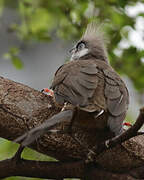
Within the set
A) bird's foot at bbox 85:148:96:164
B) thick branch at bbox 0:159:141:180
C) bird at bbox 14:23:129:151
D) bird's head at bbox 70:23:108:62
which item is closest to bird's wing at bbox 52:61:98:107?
bird at bbox 14:23:129:151

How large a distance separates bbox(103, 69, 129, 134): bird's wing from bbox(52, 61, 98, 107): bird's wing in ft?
0.35

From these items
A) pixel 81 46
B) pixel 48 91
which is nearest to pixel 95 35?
pixel 81 46

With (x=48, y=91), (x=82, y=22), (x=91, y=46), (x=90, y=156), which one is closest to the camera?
(x=90, y=156)

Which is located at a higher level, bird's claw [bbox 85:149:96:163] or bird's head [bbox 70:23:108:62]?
bird's head [bbox 70:23:108:62]

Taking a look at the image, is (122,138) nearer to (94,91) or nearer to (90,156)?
(90,156)

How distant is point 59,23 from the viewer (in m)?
4.94

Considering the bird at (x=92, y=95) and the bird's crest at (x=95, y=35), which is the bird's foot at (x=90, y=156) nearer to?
the bird at (x=92, y=95)

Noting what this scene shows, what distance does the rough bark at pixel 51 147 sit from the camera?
2656mm

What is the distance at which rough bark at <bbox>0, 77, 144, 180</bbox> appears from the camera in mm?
2656

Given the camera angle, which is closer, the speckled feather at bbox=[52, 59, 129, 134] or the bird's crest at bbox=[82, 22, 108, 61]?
the speckled feather at bbox=[52, 59, 129, 134]

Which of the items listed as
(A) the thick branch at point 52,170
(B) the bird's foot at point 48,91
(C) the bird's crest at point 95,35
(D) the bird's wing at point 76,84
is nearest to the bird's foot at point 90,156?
(A) the thick branch at point 52,170

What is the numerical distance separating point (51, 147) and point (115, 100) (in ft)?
1.80

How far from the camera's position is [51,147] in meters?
2.71

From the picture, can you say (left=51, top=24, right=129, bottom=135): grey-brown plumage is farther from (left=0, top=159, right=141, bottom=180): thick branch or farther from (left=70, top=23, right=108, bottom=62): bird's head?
(left=70, top=23, right=108, bottom=62): bird's head
